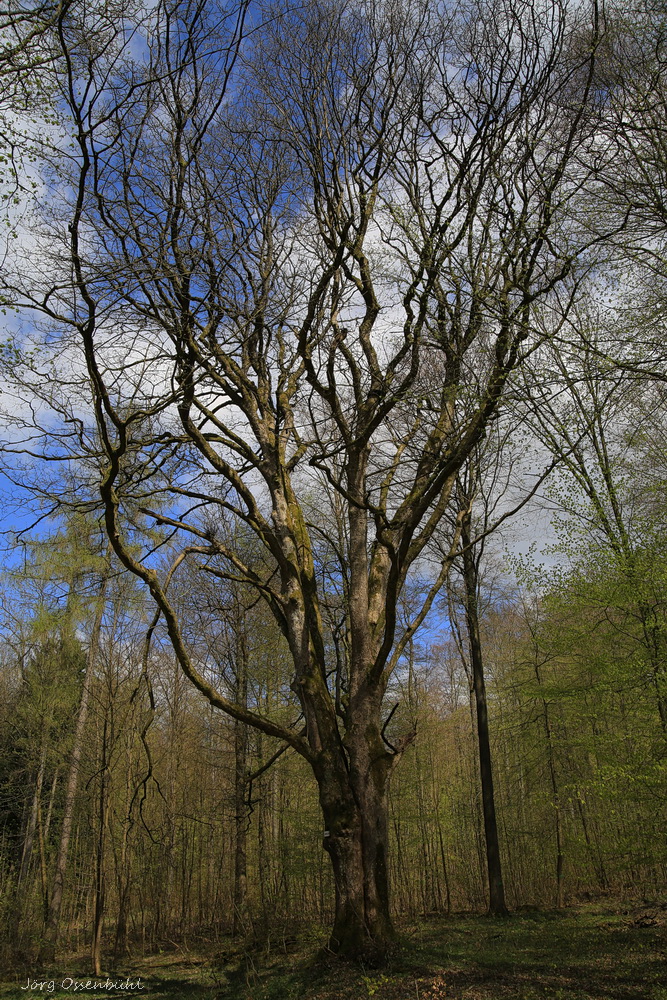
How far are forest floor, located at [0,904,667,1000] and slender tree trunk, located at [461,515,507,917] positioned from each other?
1.92ft

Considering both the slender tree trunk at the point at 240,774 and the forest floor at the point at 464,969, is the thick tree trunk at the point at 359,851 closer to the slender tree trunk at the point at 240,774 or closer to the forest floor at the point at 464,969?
the forest floor at the point at 464,969

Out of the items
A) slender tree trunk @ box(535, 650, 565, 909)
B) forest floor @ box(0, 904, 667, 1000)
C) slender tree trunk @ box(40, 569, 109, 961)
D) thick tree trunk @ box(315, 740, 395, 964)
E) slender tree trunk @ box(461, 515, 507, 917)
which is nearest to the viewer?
forest floor @ box(0, 904, 667, 1000)

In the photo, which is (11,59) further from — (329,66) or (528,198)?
(528,198)

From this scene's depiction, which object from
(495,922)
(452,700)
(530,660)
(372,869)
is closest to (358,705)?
(372,869)

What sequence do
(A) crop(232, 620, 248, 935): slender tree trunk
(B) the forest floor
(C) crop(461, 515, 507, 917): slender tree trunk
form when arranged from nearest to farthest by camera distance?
(B) the forest floor
(A) crop(232, 620, 248, 935): slender tree trunk
(C) crop(461, 515, 507, 917): slender tree trunk

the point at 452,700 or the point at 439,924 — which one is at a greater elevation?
the point at 452,700

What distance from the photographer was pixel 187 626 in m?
14.6

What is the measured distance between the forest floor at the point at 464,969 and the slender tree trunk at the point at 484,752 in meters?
0.59

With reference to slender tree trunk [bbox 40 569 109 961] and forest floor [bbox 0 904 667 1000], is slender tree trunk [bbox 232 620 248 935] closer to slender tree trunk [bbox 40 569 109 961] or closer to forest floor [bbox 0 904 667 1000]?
forest floor [bbox 0 904 667 1000]

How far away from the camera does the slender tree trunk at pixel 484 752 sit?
42.1 ft

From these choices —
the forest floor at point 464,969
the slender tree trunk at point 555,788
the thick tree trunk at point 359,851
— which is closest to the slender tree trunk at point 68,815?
the forest floor at point 464,969

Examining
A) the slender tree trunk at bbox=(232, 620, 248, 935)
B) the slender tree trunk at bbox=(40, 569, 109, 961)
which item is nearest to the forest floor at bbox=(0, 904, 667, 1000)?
the slender tree trunk at bbox=(40, 569, 109, 961)

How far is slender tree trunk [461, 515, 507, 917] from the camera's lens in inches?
505

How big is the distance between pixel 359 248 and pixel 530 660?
41.6 feet
